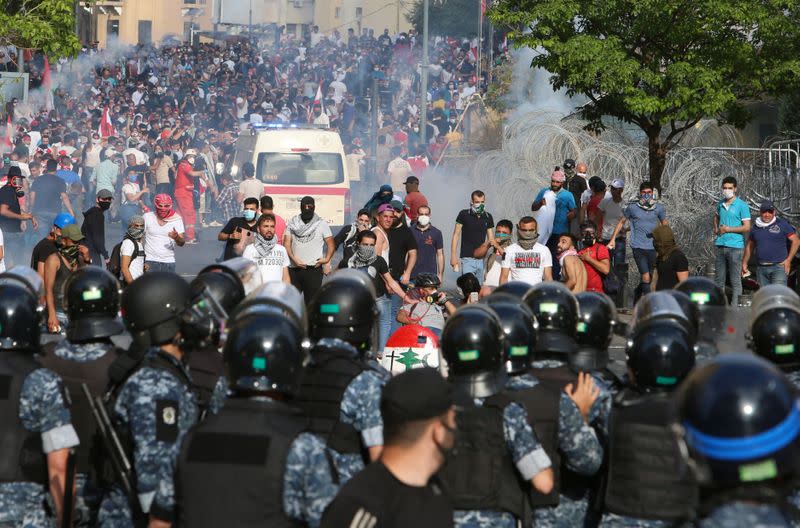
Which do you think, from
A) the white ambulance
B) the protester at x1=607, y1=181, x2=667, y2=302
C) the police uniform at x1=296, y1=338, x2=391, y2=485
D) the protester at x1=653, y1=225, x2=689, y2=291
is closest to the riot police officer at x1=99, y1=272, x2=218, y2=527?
the police uniform at x1=296, y1=338, x2=391, y2=485

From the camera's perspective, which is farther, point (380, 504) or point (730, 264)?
point (730, 264)

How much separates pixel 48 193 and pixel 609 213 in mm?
7923

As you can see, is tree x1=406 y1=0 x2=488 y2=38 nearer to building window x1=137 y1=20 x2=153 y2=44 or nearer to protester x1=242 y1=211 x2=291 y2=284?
building window x1=137 y1=20 x2=153 y2=44

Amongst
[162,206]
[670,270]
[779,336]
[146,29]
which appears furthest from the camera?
[146,29]

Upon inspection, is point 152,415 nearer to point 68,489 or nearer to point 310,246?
point 68,489

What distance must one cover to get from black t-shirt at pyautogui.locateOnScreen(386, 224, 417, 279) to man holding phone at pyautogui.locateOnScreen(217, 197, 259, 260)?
141cm

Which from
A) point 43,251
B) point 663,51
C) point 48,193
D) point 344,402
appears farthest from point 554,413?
point 48,193

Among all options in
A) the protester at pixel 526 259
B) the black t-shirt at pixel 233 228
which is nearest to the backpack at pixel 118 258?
the black t-shirt at pixel 233 228

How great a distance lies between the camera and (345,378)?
16.9 feet

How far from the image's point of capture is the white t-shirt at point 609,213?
1694cm

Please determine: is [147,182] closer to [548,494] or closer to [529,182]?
[529,182]

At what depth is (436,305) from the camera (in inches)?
466

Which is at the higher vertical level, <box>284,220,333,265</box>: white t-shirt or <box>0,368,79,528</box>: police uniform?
<box>284,220,333,265</box>: white t-shirt

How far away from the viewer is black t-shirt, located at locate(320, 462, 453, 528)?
10.8 feet
